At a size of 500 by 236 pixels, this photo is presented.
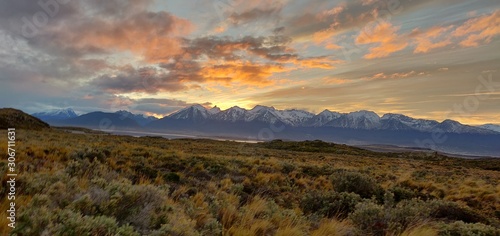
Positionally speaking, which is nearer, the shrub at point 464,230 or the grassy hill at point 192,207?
the grassy hill at point 192,207

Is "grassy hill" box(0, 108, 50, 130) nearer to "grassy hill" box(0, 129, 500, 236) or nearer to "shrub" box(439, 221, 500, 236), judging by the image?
"grassy hill" box(0, 129, 500, 236)

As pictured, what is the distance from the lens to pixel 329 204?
8547 millimetres

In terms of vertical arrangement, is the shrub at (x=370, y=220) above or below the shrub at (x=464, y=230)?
above

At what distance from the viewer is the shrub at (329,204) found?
8381 millimetres

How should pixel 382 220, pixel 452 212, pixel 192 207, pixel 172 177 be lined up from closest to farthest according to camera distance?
pixel 192 207 → pixel 382 220 → pixel 452 212 → pixel 172 177

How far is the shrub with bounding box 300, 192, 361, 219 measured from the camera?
8381 mm

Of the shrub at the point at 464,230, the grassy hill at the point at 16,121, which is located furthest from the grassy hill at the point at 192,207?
the grassy hill at the point at 16,121

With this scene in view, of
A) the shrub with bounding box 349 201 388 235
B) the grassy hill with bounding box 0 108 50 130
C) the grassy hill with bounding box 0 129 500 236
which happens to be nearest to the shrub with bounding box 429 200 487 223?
the grassy hill with bounding box 0 129 500 236

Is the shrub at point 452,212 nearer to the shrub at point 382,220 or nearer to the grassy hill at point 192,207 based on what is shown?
the grassy hill at point 192,207

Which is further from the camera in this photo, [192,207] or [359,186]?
[359,186]

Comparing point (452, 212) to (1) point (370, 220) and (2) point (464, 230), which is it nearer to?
(2) point (464, 230)

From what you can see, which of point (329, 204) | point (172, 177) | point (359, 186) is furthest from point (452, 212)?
point (172, 177)

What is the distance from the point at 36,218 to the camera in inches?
135

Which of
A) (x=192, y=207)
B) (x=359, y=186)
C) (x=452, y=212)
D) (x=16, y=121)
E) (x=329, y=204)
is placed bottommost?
(x=452, y=212)
